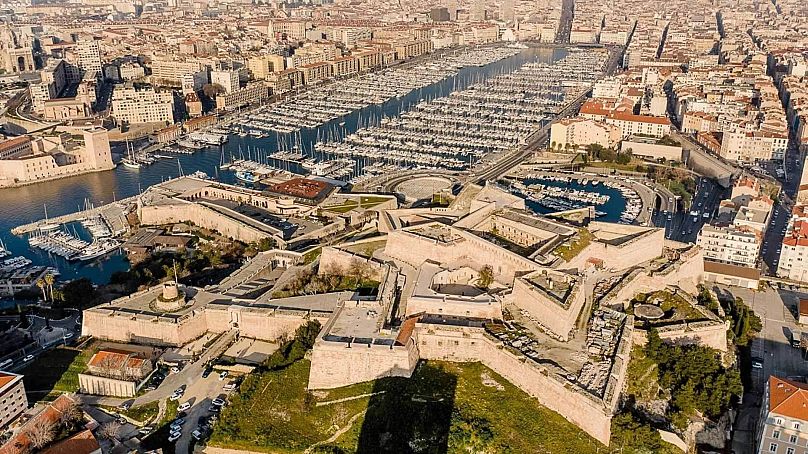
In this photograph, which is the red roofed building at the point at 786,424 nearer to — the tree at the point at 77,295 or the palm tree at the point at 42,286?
the tree at the point at 77,295

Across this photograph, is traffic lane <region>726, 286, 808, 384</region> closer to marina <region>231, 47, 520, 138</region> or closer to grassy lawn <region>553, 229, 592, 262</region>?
grassy lawn <region>553, 229, 592, 262</region>

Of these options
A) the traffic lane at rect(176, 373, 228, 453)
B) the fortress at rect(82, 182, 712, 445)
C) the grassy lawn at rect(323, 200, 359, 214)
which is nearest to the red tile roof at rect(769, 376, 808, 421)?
the fortress at rect(82, 182, 712, 445)

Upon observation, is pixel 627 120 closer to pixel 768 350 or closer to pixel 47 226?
pixel 768 350

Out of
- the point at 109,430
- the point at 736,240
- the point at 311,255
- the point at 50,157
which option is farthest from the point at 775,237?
the point at 50,157

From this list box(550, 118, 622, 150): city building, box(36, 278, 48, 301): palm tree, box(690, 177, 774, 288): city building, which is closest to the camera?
box(36, 278, 48, 301): palm tree

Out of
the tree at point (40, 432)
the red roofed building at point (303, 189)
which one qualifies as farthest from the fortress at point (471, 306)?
the red roofed building at point (303, 189)

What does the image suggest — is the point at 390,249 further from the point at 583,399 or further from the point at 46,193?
the point at 46,193

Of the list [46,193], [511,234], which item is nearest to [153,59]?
[46,193]
